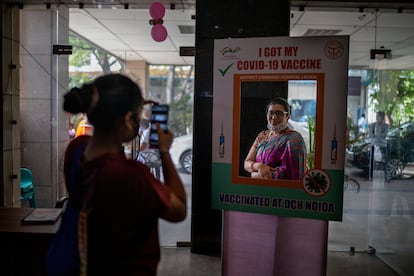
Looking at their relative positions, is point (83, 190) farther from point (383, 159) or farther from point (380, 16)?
point (380, 16)

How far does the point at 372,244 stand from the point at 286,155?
6.84 feet

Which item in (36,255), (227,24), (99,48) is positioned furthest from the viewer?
(99,48)

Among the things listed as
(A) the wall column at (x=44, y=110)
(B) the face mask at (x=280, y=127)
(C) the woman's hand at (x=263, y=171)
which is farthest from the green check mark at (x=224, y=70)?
(A) the wall column at (x=44, y=110)

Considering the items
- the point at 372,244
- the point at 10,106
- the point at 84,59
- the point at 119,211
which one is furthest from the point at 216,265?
the point at 84,59

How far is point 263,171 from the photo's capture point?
251cm

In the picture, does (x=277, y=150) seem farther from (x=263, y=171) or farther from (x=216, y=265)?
(x=216, y=265)

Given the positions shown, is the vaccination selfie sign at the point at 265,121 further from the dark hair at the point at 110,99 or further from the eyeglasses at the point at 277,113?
the dark hair at the point at 110,99

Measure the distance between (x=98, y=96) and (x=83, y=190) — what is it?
0.29m

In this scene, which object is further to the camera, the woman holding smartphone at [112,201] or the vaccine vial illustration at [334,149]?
the vaccine vial illustration at [334,149]

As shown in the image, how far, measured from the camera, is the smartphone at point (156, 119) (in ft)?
4.54

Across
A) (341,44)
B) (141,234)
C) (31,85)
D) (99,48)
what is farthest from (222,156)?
(99,48)

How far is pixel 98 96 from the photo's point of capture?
117 centimetres

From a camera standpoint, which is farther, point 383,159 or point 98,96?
point 383,159

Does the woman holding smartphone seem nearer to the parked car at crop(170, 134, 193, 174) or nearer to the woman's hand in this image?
the woman's hand
